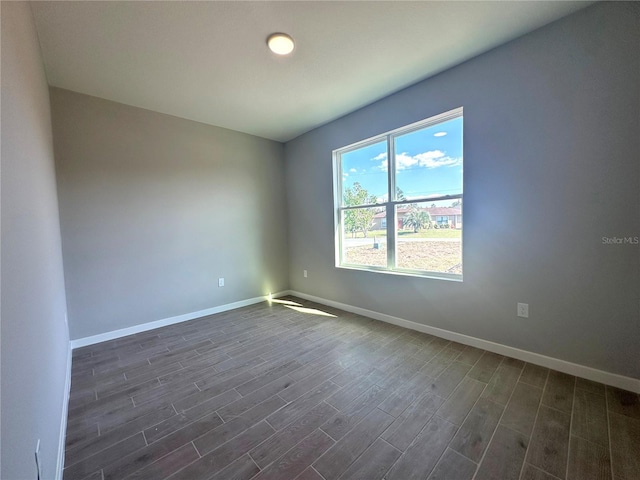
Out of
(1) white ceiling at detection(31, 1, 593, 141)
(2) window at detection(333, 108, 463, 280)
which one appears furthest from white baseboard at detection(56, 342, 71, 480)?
(2) window at detection(333, 108, 463, 280)

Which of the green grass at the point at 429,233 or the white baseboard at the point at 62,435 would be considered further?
the green grass at the point at 429,233

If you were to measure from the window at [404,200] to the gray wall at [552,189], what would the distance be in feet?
0.50

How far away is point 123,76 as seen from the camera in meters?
2.40

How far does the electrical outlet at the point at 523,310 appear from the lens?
214cm

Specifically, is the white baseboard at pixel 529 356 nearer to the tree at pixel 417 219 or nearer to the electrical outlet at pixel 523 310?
the electrical outlet at pixel 523 310

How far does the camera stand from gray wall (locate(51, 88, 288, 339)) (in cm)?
266

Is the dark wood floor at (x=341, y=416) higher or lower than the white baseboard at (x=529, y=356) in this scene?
lower

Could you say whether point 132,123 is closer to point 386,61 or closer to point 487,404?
point 386,61

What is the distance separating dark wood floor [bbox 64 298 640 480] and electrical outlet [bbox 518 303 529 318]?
1.37ft

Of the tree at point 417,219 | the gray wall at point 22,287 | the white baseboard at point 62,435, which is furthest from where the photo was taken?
the tree at point 417,219

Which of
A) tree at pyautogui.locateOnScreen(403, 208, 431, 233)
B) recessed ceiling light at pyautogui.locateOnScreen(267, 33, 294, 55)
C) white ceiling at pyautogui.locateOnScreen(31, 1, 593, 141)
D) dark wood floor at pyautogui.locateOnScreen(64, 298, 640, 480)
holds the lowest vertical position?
dark wood floor at pyautogui.locateOnScreen(64, 298, 640, 480)

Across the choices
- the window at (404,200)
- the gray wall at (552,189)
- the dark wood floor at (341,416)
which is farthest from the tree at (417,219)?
the dark wood floor at (341,416)

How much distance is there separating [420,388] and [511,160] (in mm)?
2013

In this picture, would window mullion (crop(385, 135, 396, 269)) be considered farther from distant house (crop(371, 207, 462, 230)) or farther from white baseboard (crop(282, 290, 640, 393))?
white baseboard (crop(282, 290, 640, 393))
